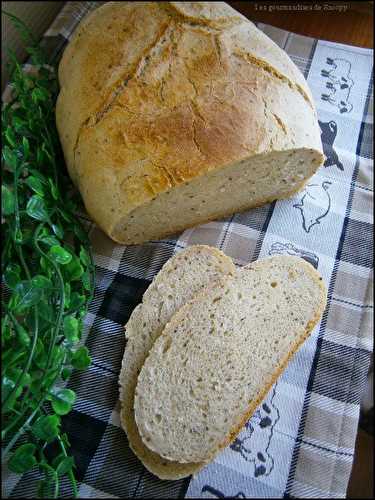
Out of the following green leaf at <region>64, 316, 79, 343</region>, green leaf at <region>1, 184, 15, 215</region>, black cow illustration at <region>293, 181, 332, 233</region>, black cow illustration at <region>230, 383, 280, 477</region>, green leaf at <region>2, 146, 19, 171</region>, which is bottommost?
black cow illustration at <region>230, 383, 280, 477</region>

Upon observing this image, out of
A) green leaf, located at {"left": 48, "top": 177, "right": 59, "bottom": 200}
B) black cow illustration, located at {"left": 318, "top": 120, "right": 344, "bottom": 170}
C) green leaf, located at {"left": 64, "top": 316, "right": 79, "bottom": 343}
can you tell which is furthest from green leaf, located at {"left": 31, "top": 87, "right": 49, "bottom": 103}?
black cow illustration, located at {"left": 318, "top": 120, "right": 344, "bottom": 170}

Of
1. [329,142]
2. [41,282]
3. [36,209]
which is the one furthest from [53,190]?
[329,142]

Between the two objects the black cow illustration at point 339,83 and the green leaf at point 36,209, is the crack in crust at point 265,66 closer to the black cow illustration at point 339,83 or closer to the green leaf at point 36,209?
the black cow illustration at point 339,83

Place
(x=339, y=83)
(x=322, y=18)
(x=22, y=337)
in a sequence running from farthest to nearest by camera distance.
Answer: (x=339, y=83)
(x=322, y=18)
(x=22, y=337)

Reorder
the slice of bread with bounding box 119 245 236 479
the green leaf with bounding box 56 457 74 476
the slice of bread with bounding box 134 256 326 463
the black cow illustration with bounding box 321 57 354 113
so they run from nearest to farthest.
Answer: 1. the green leaf with bounding box 56 457 74 476
2. the slice of bread with bounding box 134 256 326 463
3. the slice of bread with bounding box 119 245 236 479
4. the black cow illustration with bounding box 321 57 354 113

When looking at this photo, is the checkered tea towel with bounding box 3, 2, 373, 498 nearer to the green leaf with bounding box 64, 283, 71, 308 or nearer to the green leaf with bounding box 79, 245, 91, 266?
the green leaf with bounding box 79, 245, 91, 266

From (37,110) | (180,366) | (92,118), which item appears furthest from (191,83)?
(180,366)

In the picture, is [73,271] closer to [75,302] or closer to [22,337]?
[75,302]
